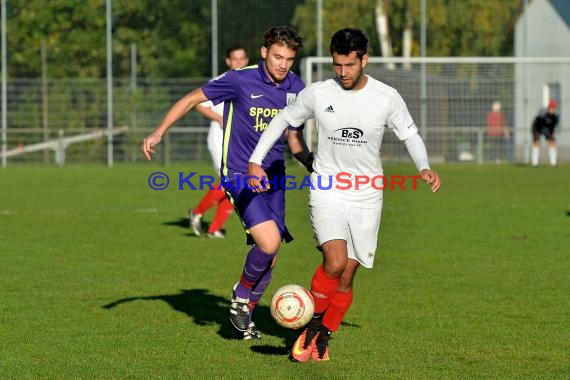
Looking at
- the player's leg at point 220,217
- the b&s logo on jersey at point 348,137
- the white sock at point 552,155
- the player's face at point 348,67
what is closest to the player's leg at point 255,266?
the b&s logo on jersey at point 348,137

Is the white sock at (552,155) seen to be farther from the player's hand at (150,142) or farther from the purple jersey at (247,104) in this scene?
the player's hand at (150,142)

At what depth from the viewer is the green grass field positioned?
24.9ft

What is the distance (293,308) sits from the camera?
25.2 ft

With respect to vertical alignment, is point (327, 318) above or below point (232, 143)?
below

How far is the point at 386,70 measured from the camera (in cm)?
3603

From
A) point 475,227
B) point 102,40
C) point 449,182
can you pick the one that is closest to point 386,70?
point 449,182

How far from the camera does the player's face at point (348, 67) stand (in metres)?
7.41

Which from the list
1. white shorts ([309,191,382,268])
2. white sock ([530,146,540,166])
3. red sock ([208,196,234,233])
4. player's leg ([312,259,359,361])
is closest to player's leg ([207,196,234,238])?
red sock ([208,196,234,233])

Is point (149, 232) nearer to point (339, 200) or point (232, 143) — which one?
point (232, 143)

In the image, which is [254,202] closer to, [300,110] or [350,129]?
[300,110]

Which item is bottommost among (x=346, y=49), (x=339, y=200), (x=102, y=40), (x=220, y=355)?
(x=220, y=355)

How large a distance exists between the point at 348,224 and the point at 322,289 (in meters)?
0.45

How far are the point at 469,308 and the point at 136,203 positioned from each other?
1280 cm

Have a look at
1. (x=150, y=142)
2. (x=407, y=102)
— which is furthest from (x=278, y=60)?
(x=407, y=102)
